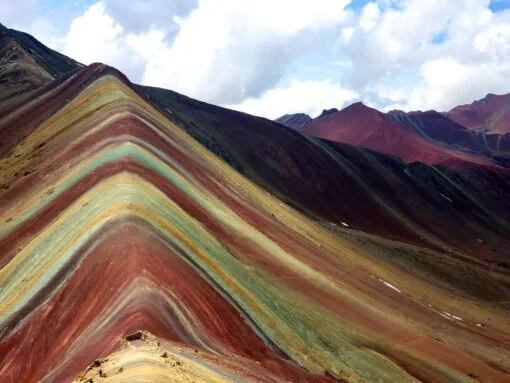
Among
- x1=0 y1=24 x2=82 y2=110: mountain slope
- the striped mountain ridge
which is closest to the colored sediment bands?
the striped mountain ridge

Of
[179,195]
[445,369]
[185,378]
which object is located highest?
[179,195]

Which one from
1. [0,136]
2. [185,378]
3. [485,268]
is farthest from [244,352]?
[485,268]

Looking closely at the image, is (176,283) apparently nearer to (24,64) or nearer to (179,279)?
(179,279)

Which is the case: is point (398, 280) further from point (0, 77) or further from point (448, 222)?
point (0, 77)

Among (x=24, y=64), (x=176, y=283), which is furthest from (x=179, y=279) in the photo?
(x=24, y=64)

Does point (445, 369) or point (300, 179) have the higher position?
point (300, 179)

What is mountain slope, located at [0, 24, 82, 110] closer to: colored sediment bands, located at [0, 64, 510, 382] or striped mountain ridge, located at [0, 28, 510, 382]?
striped mountain ridge, located at [0, 28, 510, 382]
